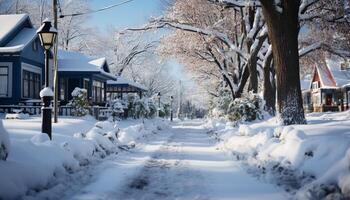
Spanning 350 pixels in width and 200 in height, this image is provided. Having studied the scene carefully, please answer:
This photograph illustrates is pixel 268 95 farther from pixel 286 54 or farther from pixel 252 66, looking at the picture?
pixel 286 54

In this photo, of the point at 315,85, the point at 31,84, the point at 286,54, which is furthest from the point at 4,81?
the point at 315,85

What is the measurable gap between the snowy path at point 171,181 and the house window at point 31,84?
63.5ft

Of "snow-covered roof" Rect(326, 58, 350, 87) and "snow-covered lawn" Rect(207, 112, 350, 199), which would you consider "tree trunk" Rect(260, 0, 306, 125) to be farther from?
"snow-covered roof" Rect(326, 58, 350, 87)

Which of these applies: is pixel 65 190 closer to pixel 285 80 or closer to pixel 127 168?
pixel 127 168

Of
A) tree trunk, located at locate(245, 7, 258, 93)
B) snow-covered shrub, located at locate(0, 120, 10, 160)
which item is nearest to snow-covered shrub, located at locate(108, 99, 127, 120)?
tree trunk, located at locate(245, 7, 258, 93)

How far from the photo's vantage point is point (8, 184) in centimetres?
605

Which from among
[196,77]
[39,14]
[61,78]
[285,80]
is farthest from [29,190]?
[39,14]

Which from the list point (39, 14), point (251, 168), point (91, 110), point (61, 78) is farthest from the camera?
point (39, 14)

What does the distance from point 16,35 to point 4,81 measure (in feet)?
11.6

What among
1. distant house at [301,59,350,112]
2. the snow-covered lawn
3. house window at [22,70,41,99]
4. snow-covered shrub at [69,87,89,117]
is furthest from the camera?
distant house at [301,59,350,112]

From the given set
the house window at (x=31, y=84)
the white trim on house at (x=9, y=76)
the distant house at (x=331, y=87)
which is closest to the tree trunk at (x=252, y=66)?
the house window at (x=31, y=84)

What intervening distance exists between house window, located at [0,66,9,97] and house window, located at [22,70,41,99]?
1.08 meters

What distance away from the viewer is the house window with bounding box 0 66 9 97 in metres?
27.9

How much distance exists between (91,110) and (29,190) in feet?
72.0
